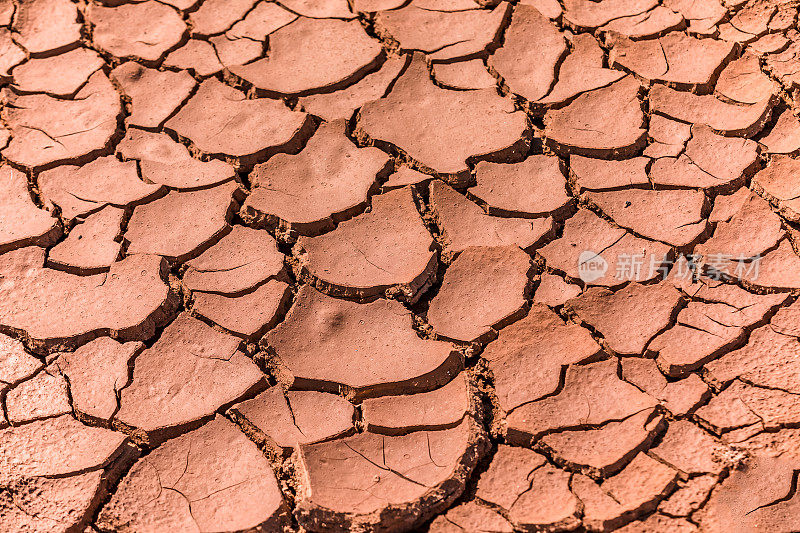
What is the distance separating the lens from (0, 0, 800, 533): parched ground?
71.2 inches

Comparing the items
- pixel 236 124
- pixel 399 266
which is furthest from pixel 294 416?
pixel 236 124

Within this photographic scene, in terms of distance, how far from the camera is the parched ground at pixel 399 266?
1.81m

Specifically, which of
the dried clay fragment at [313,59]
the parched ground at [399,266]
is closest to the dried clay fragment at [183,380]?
the parched ground at [399,266]

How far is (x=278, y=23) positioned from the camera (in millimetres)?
2910

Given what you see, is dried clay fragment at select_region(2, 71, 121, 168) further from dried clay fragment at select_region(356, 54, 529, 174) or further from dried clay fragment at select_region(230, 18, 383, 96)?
dried clay fragment at select_region(356, 54, 529, 174)

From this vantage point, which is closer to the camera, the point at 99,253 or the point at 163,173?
the point at 99,253

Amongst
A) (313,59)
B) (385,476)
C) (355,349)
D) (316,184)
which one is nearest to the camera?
(385,476)

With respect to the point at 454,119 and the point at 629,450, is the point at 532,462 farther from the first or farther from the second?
the point at 454,119

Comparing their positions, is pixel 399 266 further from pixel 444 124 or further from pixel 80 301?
pixel 80 301

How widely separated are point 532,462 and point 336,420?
1.80 feet

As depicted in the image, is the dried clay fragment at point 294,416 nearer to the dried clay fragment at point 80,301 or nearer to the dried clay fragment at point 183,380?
the dried clay fragment at point 183,380

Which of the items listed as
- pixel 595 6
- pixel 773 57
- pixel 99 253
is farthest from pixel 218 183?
pixel 773 57

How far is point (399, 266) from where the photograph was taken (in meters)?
2.20

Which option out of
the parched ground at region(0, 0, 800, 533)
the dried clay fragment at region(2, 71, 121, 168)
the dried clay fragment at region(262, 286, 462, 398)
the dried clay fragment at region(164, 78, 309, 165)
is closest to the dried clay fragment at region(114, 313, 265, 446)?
the parched ground at region(0, 0, 800, 533)
